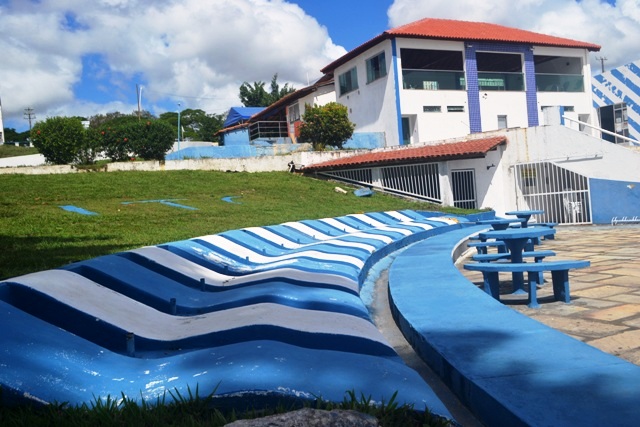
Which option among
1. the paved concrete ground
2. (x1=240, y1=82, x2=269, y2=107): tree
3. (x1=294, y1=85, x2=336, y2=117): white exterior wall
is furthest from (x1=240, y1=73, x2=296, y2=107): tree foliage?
the paved concrete ground

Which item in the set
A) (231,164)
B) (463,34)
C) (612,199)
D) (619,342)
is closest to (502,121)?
(463,34)

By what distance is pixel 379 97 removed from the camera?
2653 centimetres

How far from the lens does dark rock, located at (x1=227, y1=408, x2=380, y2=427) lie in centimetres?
167

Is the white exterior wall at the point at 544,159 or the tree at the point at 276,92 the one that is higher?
the tree at the point at 276,92

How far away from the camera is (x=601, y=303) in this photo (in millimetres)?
5391

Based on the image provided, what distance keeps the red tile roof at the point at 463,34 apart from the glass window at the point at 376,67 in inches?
25.7

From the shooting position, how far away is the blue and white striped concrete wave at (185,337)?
7.94 ft

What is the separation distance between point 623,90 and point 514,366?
33940mm

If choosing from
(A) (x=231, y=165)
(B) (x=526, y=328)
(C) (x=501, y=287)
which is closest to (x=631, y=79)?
(A) (x=231, y=165)

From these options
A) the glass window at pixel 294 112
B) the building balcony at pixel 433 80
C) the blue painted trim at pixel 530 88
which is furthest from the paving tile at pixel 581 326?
the glass window at pixel 294 112

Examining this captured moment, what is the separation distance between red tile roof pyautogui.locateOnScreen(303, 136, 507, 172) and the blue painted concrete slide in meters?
14.3

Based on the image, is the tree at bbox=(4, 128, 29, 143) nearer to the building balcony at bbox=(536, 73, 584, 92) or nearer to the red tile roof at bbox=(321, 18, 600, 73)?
the red tile roof at bbox=(321, 18, 600, 73)

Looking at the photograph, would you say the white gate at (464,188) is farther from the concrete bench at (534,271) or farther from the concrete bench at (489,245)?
the concrete bench at (534,271)

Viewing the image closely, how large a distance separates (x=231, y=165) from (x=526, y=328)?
1979cm
